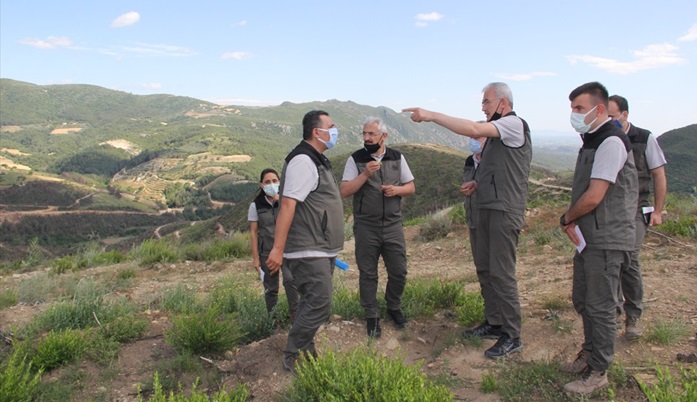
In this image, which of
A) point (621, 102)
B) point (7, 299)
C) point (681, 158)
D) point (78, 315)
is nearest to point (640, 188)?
point (621, 102)

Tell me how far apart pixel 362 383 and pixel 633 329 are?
2.37m

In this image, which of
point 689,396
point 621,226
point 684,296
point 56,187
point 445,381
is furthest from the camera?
point 56,187

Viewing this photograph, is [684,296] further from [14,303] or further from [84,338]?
[14,303]

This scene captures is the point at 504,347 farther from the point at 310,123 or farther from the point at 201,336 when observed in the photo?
the point at 201,336

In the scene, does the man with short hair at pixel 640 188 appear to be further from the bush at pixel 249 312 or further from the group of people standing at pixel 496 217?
the bush at pixel 249 312

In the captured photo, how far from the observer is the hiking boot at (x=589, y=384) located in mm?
2771

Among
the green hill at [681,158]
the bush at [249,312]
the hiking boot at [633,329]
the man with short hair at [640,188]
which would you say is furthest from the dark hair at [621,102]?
the green hill at [681,158]

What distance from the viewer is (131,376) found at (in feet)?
12.1

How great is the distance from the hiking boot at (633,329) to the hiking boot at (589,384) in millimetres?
892

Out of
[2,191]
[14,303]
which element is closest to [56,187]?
[2,191]

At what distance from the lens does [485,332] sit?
12.3ft

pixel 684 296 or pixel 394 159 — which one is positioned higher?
pixel 394 159

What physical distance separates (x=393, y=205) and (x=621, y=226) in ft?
5.58

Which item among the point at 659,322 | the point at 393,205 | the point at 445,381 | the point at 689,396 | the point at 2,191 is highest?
the point at 393,205
